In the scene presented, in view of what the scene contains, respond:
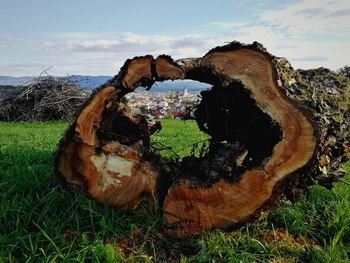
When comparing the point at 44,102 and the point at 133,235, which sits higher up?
the point at 133,235

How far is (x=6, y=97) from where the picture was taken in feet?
66.2

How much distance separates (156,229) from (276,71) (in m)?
1.80

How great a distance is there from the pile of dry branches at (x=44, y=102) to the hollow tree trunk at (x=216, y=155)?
1503 cm

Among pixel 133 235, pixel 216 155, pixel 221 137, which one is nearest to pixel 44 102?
pixel 221 137

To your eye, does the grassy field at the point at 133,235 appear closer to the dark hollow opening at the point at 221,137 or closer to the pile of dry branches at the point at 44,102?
the dark hollow opening at the point at 221,137

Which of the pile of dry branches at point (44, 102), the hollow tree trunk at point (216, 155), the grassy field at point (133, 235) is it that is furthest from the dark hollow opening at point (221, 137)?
the pile of dry branches at point (44, 102)

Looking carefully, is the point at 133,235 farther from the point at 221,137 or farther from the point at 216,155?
the point at 221,137

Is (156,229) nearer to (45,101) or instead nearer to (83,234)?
(83,234)

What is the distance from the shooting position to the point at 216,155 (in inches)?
173

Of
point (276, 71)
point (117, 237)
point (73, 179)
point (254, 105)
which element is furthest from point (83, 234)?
point (276, 71)

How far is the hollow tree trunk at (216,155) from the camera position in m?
3.90

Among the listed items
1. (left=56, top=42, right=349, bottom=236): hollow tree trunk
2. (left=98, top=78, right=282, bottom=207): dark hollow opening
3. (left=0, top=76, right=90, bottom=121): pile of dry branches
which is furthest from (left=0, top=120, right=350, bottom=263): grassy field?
(left=0, top=76, right=90, bottom=121): pile of dry branches

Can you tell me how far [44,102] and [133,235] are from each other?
52.1 feet

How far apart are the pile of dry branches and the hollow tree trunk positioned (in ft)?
49.3
